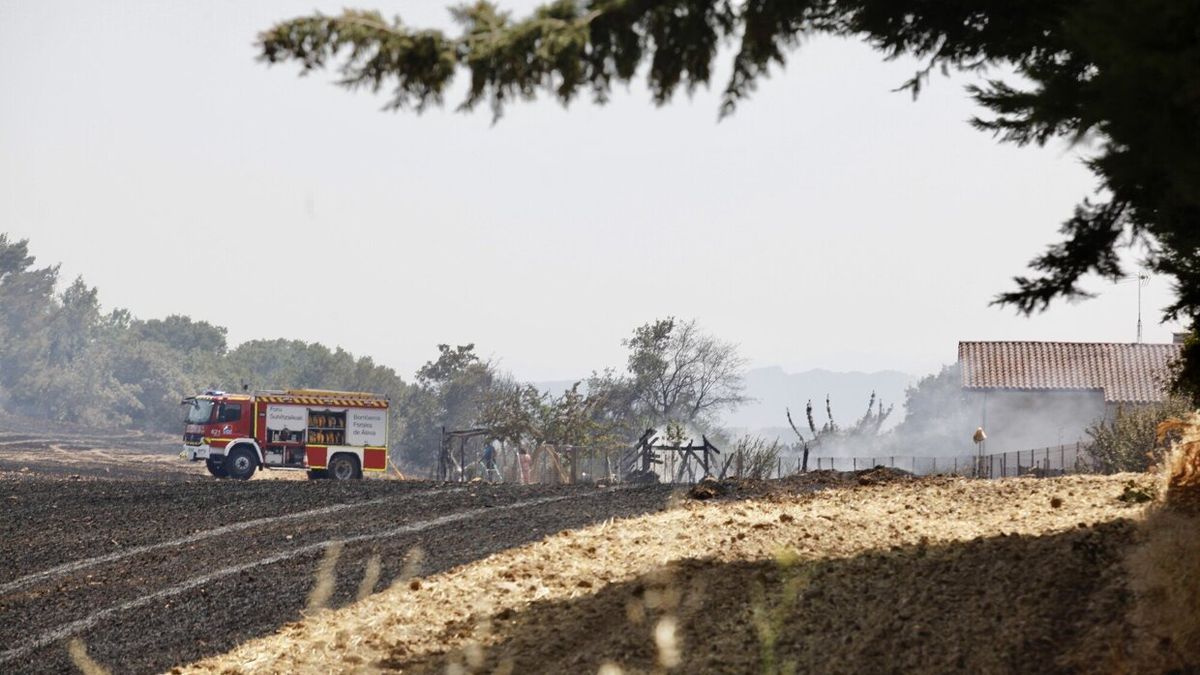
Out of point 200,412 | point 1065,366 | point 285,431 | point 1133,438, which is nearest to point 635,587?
point 1133,438

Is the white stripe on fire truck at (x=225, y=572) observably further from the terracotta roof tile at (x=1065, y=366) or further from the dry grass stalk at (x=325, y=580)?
the terracotta roof tile at (x=1065, y=366)

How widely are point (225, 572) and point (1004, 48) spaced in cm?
949

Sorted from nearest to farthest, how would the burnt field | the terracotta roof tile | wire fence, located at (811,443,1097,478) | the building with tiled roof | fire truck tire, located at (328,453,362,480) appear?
the burnt field → wire fence, located at (811,443,1097,478) → fire truck tire, located at (328,453,362,480) → the terracotta roof tile → the building with tiled roof

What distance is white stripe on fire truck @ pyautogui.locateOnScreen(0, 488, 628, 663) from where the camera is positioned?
12.2 metres

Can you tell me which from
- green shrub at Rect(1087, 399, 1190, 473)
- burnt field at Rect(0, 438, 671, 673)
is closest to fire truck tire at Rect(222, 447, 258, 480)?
burnt field at Rect(0, 438, 671, 673)

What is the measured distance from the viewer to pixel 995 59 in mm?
9156

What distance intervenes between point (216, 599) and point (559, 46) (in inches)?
309

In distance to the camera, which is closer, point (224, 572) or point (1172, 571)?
point (1172, 571)

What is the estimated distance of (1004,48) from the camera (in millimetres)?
9008

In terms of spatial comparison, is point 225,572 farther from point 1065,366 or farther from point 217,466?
point 1065,366

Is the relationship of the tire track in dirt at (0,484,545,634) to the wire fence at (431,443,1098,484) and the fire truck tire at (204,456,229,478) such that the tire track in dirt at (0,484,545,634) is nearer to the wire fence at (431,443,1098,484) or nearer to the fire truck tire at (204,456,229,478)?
the wire fence at (431,443,1098,484)

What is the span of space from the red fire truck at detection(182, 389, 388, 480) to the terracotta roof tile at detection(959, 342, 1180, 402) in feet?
75.5

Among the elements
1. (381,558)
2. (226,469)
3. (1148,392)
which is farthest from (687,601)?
(1148,392)

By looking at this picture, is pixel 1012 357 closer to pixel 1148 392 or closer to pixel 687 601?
pixel 1148 392
